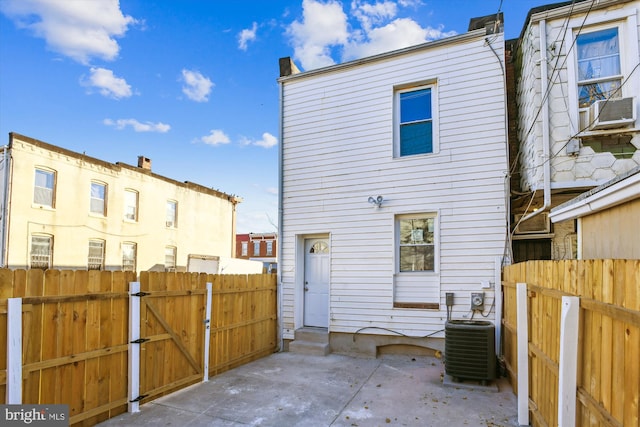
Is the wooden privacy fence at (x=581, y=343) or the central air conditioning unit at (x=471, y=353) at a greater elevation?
the wooden privacy fence at (x=581, y=343)

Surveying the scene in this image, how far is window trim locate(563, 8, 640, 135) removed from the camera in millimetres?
5539

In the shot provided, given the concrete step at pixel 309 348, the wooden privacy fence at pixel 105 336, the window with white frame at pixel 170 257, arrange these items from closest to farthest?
the wooden privacy fence at pixel 105 336, the concrete step at pixel 309 348, the window with white frame at pixel 170 257

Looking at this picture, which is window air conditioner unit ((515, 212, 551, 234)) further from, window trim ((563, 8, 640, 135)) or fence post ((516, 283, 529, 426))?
fence post ((516, 283, 529, 426))

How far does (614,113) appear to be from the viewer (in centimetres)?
540

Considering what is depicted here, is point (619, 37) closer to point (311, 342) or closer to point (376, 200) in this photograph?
point (376, 200)

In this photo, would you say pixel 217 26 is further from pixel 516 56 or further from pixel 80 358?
pixel 80 358

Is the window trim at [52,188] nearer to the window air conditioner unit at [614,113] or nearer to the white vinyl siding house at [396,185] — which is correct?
the white vinyl siding house at [396,185]

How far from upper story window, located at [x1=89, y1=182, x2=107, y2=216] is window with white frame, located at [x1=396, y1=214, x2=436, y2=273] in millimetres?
13943

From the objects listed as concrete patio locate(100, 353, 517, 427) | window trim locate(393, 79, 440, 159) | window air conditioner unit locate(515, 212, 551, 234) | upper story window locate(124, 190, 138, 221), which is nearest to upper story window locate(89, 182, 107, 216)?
upper story window locate(124, 190, 138, 221)

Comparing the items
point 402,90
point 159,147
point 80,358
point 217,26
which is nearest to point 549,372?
point 80,358

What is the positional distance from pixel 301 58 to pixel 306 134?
254cm

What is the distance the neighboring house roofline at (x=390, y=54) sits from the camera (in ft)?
24.0

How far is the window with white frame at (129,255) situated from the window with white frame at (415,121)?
14.4 m

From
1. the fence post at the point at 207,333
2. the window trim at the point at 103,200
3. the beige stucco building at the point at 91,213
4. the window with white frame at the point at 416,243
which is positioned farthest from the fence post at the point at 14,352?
the window trim at the point at 103,200
